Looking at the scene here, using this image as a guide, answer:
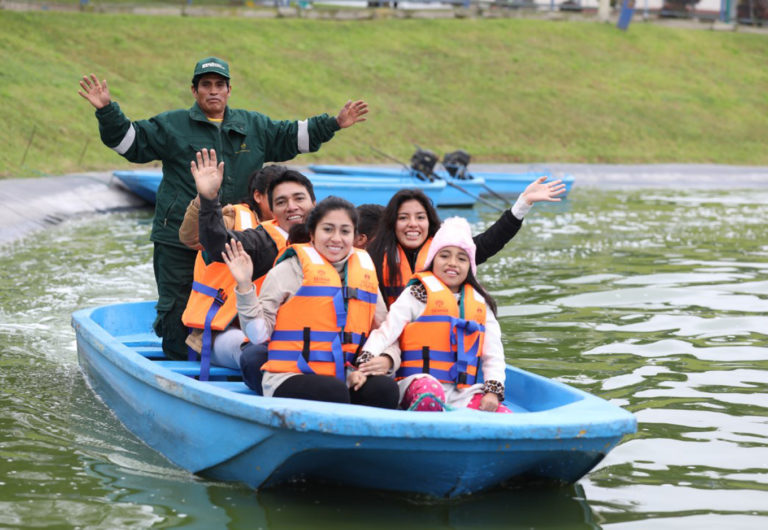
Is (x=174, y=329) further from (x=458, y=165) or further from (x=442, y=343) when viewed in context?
(x=458, y=165)

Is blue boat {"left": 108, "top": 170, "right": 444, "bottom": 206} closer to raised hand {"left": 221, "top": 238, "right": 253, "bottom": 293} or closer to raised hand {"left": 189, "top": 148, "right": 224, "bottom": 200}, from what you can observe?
raised hand {"left": 189, "top": 148, "right": 224, "bottom": 200}

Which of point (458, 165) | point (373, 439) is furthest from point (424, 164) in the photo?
point (373, 439)

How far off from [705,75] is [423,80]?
35.7 ft

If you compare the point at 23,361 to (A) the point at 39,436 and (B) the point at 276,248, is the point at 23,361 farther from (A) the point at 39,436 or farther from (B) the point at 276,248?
(B) the point at 276,248

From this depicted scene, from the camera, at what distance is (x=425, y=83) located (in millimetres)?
29938

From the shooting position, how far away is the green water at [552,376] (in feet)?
13.5

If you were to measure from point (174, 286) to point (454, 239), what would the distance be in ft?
5.46

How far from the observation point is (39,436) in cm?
516

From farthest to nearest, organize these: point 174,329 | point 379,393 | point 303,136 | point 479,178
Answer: point 479,178 → point 303,136 → point 174,329 → point 379,393

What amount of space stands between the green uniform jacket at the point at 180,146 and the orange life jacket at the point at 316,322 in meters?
1.27

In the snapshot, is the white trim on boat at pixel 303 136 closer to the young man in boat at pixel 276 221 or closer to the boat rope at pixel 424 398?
the young man in boat at pixel 276 221

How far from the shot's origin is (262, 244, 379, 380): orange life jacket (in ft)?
14.6

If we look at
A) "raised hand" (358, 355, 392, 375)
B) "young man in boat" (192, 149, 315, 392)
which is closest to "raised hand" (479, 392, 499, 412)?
"raised hand" (358, 355, 392, 375)

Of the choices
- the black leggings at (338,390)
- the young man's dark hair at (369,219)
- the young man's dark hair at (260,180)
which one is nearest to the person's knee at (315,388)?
the black leggings at (338,390)
